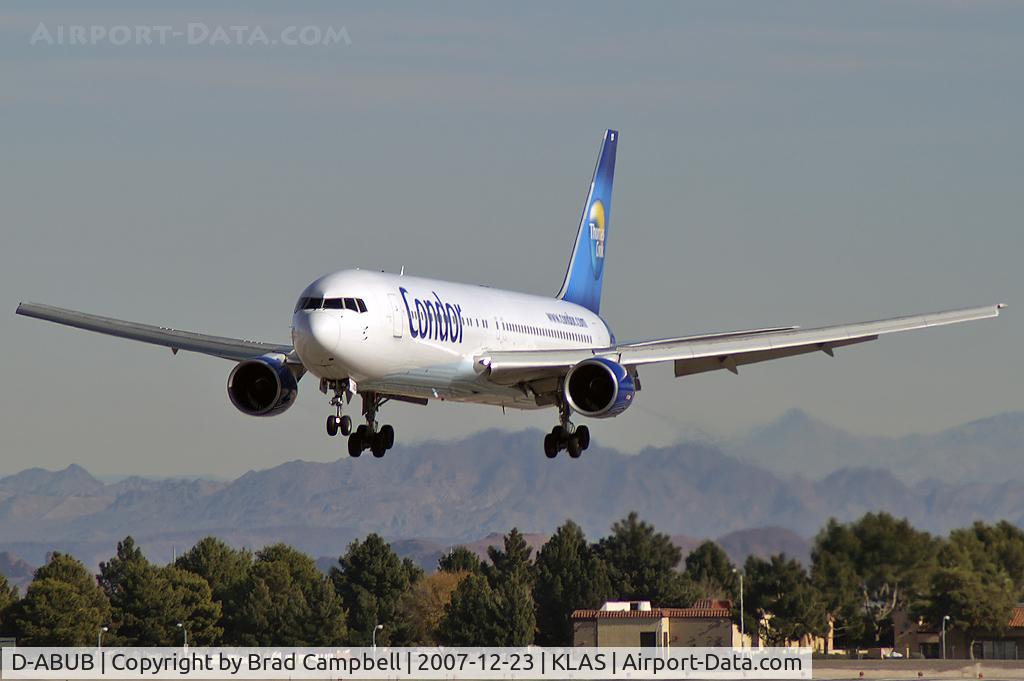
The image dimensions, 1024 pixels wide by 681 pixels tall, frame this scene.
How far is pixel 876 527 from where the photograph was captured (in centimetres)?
9356

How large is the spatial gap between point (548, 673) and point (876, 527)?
33.4m

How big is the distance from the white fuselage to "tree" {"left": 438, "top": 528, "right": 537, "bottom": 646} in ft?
251

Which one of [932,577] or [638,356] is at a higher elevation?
[638,356]

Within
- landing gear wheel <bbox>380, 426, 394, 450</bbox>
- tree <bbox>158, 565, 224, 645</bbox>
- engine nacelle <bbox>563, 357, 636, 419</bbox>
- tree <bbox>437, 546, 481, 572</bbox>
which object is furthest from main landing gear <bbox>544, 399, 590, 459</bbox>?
tree <bbox>437, 546, 481, 572</bbox>

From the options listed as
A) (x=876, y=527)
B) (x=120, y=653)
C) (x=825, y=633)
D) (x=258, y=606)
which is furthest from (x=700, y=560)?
(x=876, y=527)

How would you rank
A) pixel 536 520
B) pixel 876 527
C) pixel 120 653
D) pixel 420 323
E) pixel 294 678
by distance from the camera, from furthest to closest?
pixel 536 520, pixel 120 653, pixel 294 678, pixel 876 527, pixel 420 323

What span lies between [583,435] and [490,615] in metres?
79.6

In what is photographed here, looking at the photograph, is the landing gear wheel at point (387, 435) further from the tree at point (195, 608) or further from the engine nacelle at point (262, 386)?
the tree at point (195, 608)

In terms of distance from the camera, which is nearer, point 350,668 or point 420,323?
point 420,323

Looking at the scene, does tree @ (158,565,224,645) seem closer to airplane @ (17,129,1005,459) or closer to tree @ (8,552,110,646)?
tree @ (8,552,110,646)

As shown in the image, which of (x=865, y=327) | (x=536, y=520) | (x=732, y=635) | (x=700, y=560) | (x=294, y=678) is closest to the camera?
(x=865, y=327)

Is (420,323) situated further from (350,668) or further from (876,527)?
(350,668)

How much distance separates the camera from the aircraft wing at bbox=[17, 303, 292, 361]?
61625 millimetres

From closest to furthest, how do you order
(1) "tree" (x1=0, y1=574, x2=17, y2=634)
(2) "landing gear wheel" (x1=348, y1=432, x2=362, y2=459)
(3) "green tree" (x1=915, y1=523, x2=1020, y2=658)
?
(2) "landing gear wheel" (x1=348, y1=432, x2=362, y2=459), (3) "green tree" (x1=915, y1=523, x2=1020, y2=658), (1) "tree" (x1=0, y1=574, x2=17, y2=634)
